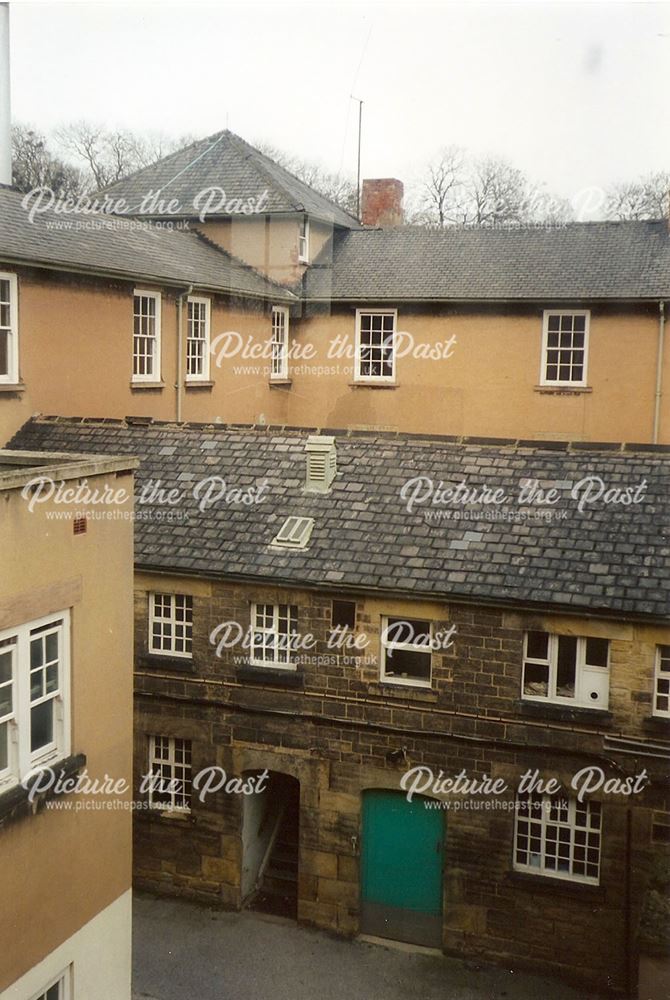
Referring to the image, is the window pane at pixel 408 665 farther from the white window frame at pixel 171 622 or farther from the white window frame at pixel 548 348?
the white window frame at pixel 548 348

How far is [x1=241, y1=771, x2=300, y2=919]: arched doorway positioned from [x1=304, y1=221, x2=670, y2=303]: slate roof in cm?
1444

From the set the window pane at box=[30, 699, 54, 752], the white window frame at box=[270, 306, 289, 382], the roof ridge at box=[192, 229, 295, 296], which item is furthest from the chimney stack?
the window pane at box=[30, 699, 54, 752]

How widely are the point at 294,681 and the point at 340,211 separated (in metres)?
20.8

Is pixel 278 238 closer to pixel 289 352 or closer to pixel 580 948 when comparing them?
pixel 289 352

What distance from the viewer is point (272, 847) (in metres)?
15.0

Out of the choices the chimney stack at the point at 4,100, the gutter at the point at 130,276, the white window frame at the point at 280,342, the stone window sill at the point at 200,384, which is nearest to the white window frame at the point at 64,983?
the gutter at the point at 130,276

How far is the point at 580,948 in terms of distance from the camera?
1272cm

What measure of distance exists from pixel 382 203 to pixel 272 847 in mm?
21751

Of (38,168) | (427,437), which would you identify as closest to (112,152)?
(38,168)

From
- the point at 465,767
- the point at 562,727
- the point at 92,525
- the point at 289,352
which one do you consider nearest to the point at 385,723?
the point at 465,767

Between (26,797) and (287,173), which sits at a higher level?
(287,173)

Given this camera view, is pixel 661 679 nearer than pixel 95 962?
No

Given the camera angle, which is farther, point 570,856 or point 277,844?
point 277,844

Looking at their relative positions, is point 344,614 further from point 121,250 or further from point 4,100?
point 4,100
